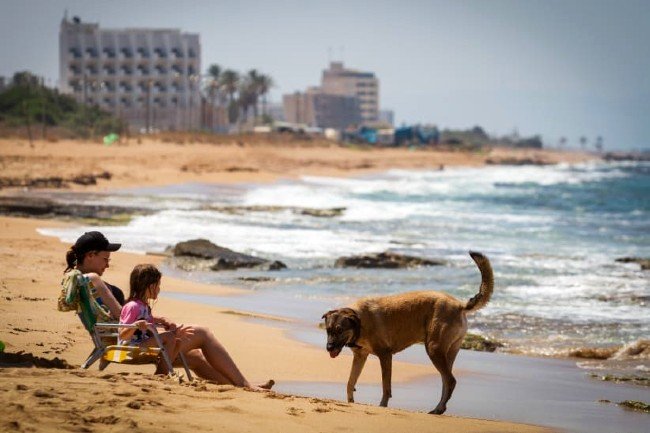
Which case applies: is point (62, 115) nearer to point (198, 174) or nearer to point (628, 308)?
point (198, 174)

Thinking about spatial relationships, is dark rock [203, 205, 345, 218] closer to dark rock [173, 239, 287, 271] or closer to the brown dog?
dark rock [173, 239, 287, 271]

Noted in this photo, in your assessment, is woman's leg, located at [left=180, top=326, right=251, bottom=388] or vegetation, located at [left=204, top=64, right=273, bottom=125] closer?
woman's leg, located at [left=180, top=326, right=251, bottom=388]

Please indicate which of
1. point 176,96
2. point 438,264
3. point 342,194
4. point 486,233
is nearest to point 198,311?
point 438,264

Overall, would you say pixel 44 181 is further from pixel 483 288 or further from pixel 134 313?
pixel 134 313

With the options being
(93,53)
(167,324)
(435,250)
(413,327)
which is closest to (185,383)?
(167,324)

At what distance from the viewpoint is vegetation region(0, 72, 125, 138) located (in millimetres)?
83062

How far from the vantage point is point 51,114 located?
292 ft

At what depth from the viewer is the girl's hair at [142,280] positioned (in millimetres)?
8328

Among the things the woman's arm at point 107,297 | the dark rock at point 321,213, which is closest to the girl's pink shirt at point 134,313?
the woman's arm at point 107,297

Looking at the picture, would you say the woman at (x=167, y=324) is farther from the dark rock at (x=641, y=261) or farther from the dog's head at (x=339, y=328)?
the dark rock at (x=641, y=261)

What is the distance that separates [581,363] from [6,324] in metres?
5.84

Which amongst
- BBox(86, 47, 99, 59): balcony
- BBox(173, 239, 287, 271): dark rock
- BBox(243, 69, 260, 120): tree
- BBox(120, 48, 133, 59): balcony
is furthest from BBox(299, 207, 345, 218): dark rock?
BBox(243, 69, 260, 120): tree

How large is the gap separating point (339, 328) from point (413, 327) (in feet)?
2.35

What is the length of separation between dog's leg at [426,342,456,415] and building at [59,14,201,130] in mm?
133945
